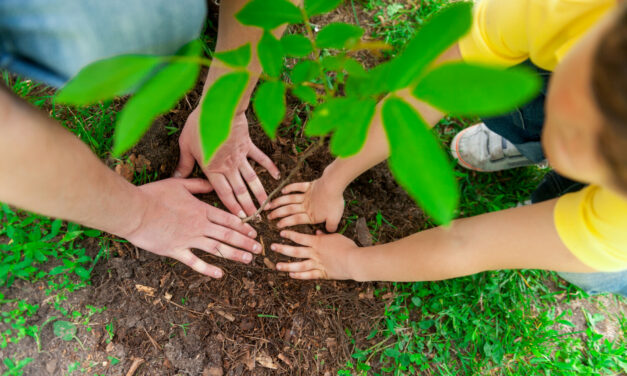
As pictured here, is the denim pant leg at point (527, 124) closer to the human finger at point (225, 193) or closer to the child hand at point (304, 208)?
the child hand at point (304, 208)

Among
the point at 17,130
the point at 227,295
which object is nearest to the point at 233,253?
the point at 227,295

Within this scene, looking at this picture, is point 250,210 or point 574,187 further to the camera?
point 250,210

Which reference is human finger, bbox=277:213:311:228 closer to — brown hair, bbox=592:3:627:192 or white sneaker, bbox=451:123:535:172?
white sneaker, bbox=451:123:535:172

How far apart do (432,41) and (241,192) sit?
3.26 feet

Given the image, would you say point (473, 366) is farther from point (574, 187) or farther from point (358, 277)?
point (574, 187)

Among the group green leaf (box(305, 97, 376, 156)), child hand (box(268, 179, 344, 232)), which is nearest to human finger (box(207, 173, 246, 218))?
child hand (box(268, 179, 344, 232))

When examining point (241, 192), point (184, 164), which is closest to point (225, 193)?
point (241, 192)

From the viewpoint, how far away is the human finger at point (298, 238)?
1410 millimetres

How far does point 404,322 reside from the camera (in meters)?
1.47

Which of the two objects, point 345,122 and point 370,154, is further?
point 370,154

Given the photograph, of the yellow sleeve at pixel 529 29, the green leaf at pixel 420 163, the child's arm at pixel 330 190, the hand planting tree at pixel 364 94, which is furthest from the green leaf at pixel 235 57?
the child's arm at pixel 330 190

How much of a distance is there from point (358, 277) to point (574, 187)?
700 mm

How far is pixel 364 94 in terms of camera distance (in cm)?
60

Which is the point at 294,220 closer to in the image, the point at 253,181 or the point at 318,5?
the point at 253,181
